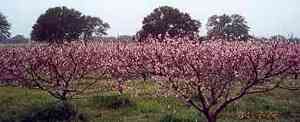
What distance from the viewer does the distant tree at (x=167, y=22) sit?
199 ft

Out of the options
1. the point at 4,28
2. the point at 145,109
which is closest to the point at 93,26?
the point at 4,28

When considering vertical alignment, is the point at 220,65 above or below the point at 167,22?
below

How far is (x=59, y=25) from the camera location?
222 feet

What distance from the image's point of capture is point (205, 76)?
38.1 feet

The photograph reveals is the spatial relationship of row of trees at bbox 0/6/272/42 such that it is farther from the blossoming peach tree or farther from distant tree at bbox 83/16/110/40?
the blossoming peach tree

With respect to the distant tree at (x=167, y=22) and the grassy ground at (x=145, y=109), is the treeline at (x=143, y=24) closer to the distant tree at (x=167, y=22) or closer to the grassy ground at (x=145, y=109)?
the distant tree at (x=167, y=22)

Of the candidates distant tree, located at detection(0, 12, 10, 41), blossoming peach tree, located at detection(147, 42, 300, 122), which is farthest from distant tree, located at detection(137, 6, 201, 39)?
blossoming peach tree, located at detection(147, 42, 300, 122)

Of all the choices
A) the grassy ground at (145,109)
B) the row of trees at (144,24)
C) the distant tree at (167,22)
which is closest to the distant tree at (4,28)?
the row of trees at (144,24)

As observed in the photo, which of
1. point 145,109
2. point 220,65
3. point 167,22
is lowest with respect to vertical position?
point 145,109

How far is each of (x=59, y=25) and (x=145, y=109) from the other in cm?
5269

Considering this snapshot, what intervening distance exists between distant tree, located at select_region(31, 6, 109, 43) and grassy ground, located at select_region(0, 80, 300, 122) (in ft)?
153

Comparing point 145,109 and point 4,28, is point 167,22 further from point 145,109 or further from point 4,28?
point 145,109

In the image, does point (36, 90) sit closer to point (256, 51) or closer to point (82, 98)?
point (82, 98)

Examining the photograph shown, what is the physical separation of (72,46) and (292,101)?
348 inches
